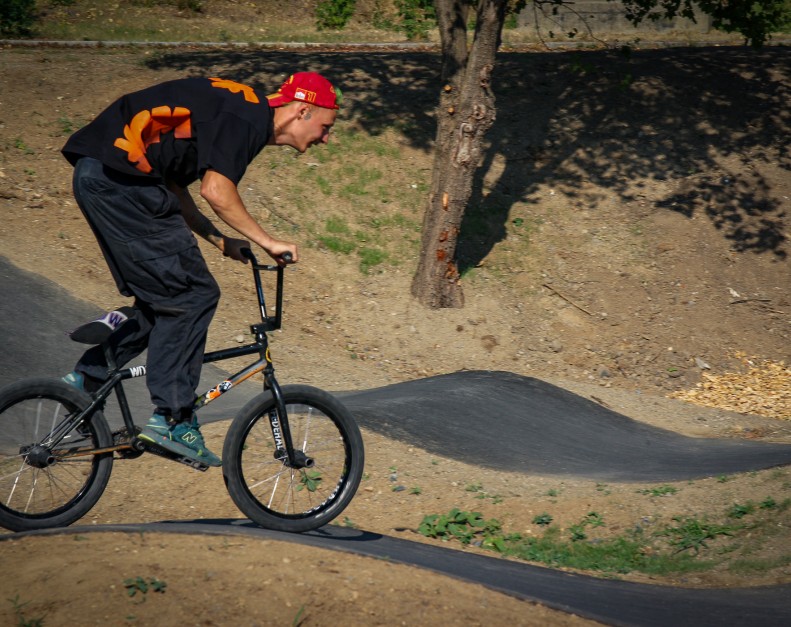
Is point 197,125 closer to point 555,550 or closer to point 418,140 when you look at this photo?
point 555,550

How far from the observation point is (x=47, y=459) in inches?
175

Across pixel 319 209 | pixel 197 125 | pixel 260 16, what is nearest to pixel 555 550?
pixel 197 125

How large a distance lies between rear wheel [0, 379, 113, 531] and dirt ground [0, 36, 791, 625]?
1.80 ft

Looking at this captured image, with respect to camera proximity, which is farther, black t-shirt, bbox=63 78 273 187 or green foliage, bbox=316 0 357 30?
green foliage, bbox=316 0 357 30

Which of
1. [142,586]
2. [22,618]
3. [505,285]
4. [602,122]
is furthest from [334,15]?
[22,618]

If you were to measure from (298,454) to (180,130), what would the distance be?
5.81ft

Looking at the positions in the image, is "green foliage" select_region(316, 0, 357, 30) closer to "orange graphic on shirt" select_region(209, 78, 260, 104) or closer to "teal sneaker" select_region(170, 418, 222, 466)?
"orange graphic on shirt" select_region(209, 78, 260, 104)

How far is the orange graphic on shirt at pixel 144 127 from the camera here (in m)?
4.24

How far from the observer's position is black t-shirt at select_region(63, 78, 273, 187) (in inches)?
164

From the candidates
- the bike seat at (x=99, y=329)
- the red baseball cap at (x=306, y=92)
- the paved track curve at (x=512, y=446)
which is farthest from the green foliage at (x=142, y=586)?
the red baseball cap at (x=306, y=92)

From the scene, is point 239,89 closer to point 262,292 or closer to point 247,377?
point 262,292

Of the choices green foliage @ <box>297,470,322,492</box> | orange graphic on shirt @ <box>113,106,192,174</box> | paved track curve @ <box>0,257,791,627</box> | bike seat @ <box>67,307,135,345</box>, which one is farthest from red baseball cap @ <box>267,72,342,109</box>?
paved track curve @ <box>0,257,791,627</box>

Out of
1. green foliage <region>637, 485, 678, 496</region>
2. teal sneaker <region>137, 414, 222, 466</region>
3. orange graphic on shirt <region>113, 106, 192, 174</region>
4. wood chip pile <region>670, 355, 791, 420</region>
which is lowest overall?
wood chip pile <region>670, 355, 791, 420</region>

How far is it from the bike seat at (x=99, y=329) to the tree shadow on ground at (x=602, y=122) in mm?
7852
